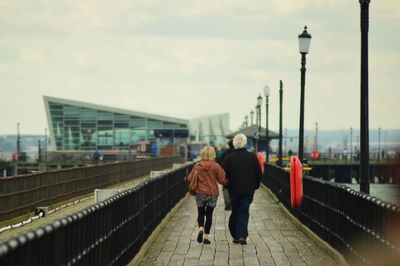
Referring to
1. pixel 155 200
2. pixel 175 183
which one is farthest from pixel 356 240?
pixel 175 183

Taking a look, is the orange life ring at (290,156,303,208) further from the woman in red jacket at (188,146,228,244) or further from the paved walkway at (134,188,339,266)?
the woman in red jacket at (188,146,228,244)

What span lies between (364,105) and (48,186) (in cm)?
1401

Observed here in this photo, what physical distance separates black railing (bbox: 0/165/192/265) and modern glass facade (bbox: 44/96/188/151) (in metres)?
97.9

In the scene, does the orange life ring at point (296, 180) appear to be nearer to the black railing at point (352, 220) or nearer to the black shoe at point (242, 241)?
the black railing at point (352, 220)

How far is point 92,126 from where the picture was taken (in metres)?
114

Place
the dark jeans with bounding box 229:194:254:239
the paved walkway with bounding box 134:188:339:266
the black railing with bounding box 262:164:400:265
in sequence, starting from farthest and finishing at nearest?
the dark jeans with bounding box 229:194:254:239 < the paved walkway with bounding box 134:188:339:266 < the black railing with bounding box 262:164:400:265

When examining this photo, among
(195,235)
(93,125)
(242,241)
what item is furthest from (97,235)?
(93,125)

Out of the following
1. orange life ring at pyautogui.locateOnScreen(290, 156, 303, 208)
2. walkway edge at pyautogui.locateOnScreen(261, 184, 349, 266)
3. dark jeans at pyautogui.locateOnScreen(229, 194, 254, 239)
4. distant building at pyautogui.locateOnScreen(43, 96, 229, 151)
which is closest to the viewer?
walkway edge at pyautogui.locateOnScreen(261, 184, 349, 266)

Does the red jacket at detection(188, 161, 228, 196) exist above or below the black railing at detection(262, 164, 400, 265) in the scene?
above

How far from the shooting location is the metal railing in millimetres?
20422

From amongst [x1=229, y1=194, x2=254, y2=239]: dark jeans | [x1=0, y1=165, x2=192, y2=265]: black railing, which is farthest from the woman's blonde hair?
[x1=0, y1=165, x2=192, y2=265]: black railing

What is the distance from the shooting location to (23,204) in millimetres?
21703

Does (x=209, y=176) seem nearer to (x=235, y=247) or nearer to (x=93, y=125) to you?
(x=235, y=247)

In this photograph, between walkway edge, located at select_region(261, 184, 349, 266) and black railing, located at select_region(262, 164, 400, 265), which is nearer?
black railing, located at select_region(262, 164, 400, 265)
